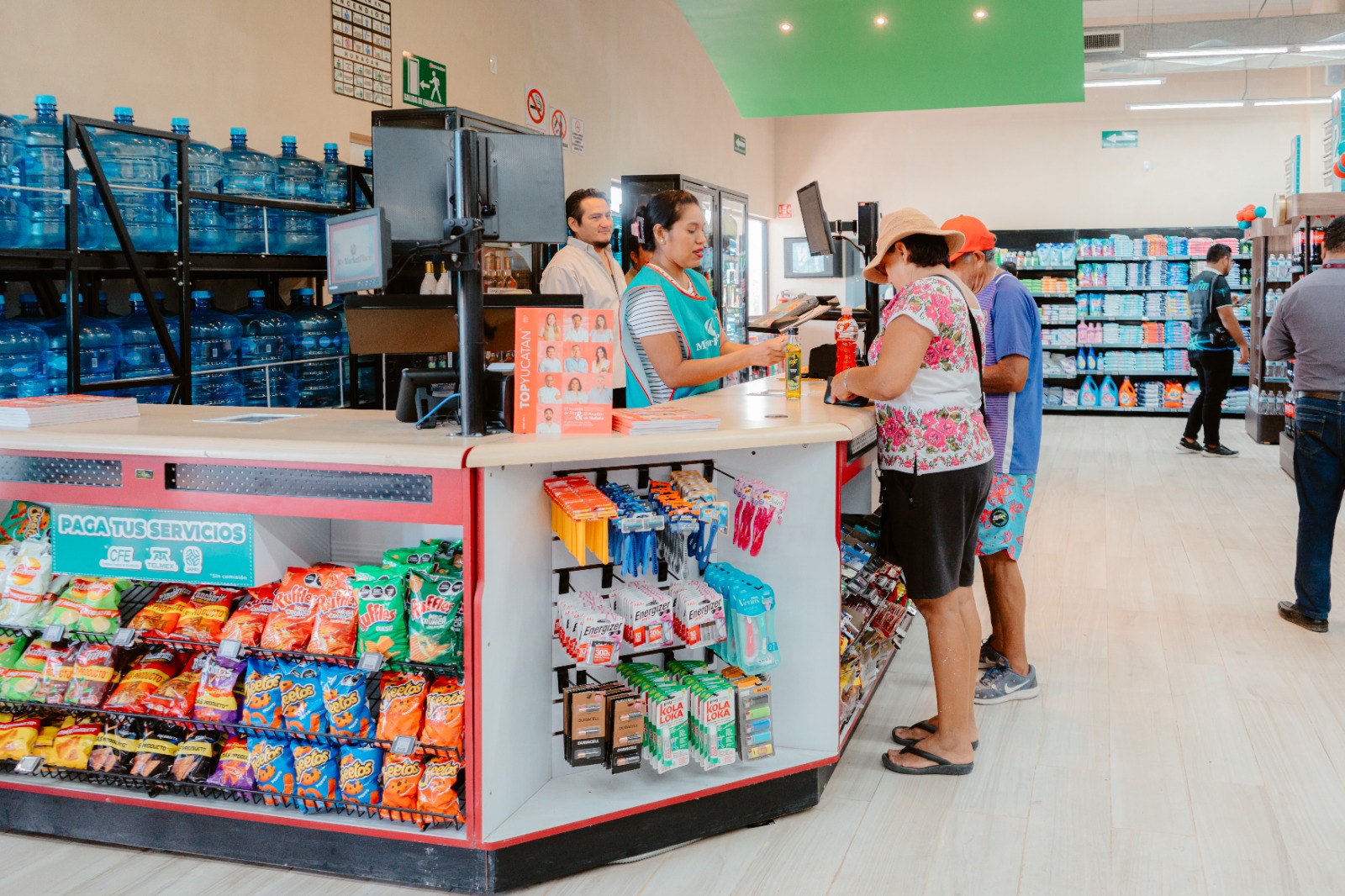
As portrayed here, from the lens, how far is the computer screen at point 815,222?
456 centimetres

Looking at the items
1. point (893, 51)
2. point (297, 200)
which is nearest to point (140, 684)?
point (297, 200)

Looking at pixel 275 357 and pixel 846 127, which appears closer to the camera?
pixel 275 357

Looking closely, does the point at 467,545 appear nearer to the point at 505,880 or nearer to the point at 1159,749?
the point at 505,880

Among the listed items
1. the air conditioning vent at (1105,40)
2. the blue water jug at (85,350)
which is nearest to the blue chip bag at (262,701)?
the blue water jug at (85,350)

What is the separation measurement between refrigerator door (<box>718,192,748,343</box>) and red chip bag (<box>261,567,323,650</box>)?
691 cm

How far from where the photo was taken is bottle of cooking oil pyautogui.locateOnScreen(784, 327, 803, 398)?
3623 millimetres

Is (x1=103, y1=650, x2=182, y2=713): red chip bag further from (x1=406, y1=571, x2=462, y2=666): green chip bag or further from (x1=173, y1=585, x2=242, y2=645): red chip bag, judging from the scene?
(x1=406, y1=571, x2=462, y2=666): green chip bag

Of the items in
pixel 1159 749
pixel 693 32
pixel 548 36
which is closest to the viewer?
pixel 1159 749

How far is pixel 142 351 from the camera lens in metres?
3.85

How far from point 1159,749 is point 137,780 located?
9.63ft

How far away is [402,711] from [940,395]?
5.43 ft

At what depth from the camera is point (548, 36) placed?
7105mm

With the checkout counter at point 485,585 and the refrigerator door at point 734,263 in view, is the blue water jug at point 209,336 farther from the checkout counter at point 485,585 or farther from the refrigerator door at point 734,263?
the refrigerator door at point 734,263

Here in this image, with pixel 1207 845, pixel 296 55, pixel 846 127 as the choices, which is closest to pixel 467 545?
pixel 1207 845
